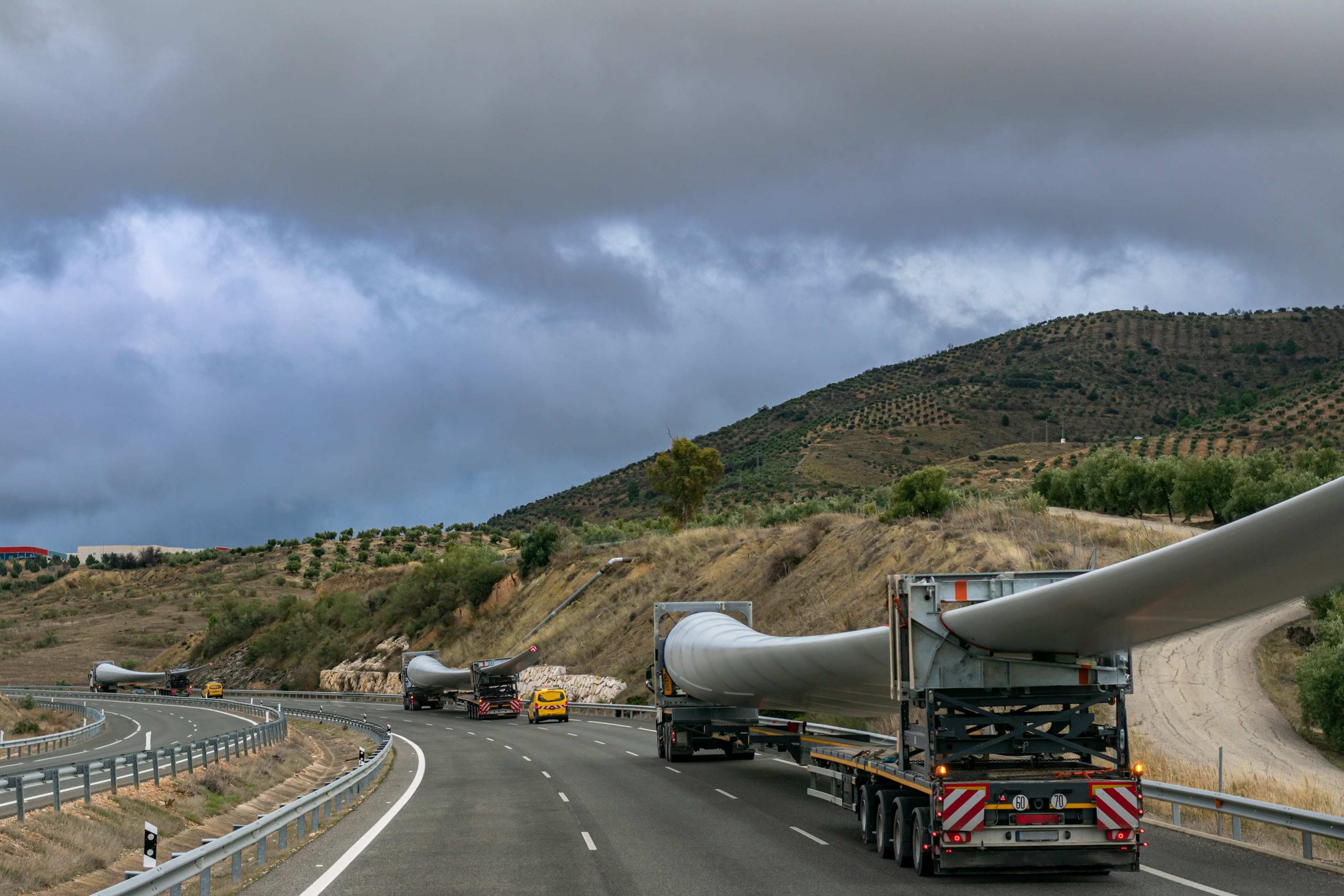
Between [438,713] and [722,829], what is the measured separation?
50966mm

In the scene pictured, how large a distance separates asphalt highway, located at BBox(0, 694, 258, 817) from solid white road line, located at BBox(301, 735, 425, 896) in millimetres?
5410

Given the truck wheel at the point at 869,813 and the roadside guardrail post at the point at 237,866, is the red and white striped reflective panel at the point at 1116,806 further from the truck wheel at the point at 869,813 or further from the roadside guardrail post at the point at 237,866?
the roadside guardrail post at the point at 237,866

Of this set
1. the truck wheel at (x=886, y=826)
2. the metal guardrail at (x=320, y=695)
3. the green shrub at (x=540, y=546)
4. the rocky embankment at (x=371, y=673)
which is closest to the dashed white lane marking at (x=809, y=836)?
the truck wheel at (x=886, y=826)

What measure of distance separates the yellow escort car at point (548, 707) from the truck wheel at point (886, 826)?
1579 inches

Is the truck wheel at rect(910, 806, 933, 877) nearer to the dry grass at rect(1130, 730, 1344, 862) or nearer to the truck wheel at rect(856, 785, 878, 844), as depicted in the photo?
the truck wheel at rect(856, 785, 878, 844)

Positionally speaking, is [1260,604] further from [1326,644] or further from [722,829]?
[1326,644]

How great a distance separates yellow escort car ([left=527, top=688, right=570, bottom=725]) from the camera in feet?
180

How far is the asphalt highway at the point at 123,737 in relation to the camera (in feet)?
82.8

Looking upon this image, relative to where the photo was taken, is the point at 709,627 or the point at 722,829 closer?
the point at 722,829

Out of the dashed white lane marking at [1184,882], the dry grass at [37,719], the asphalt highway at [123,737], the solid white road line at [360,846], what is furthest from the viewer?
the dry grass at [37,719]

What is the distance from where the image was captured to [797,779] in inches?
1061

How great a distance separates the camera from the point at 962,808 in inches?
533

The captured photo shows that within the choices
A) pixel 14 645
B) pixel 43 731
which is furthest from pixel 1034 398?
pixel 14 645

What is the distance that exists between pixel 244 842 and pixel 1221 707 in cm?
2515
